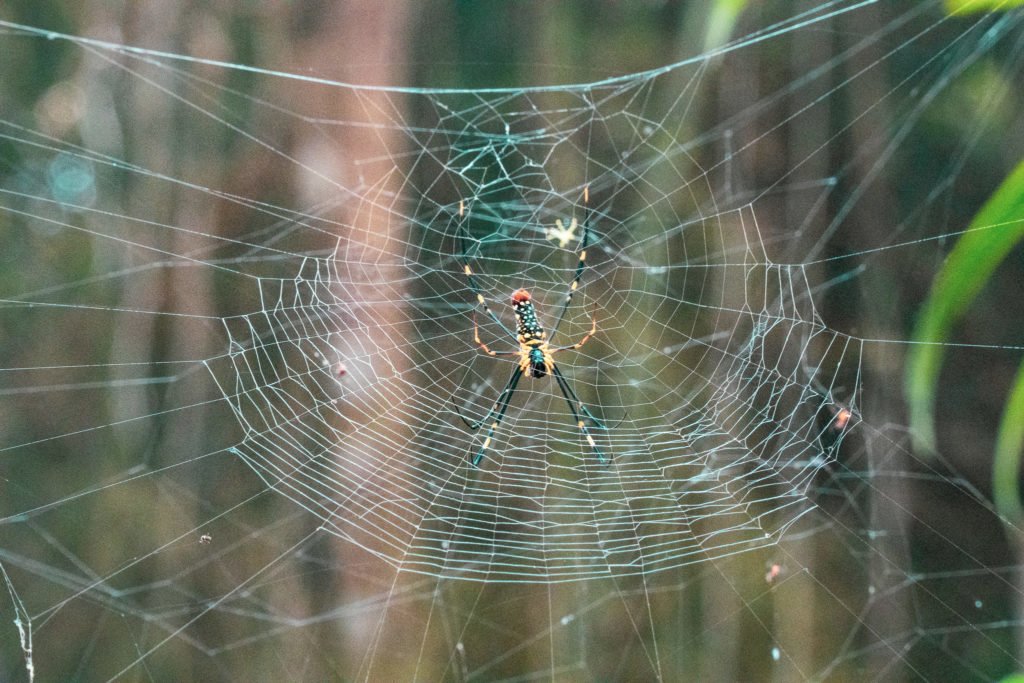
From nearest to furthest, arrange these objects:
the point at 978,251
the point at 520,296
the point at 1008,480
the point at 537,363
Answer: the point at 978,251 < the point at 1008,480 < the point at 520,296 < the point at 537,363

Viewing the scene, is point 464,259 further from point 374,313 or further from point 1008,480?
point 1008,480

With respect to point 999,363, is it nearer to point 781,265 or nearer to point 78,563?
point 781,265

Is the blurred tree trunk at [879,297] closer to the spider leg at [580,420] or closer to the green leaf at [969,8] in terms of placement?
the green leaf at [969,8]

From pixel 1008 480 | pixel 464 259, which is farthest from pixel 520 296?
pixel 1008 480

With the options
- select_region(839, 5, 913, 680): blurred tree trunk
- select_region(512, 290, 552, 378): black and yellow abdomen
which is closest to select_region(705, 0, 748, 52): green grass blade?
select_region(839, 5, 913, 680): blurred tree trunk

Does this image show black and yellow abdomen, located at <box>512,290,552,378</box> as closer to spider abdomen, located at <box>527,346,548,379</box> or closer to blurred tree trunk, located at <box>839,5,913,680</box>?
spider abdomen, located at <box>527,346,548,379</box>

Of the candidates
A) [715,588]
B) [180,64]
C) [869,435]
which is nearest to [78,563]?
[180,64]
